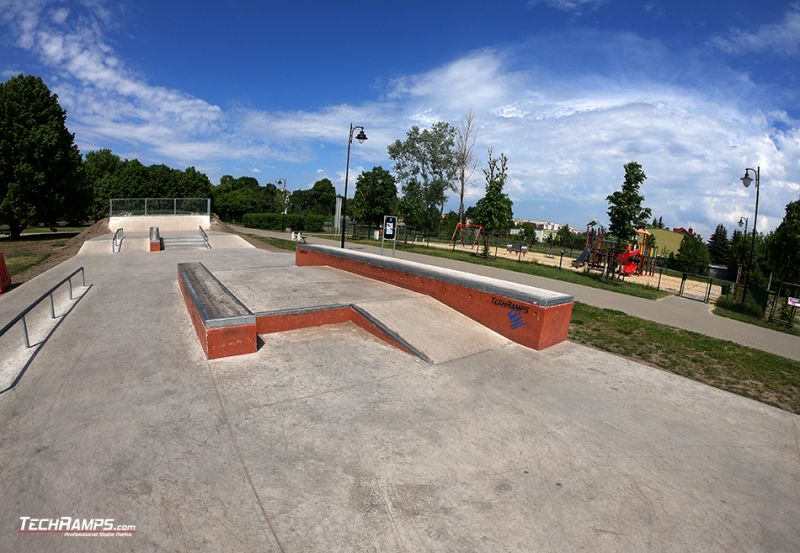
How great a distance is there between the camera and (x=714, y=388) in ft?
20.4

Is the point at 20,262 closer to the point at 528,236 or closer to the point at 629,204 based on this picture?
the point at 629,204

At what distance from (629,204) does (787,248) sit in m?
7.51

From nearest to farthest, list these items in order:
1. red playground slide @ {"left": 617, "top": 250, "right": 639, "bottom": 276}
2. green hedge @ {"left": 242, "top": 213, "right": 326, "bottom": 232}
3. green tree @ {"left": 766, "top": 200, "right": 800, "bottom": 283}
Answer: green tree @ {"left": 766, "top": 200, "right": 800, "bottom": 283} < red playground slide @ {"left": 617, "top": 250, "right": 639, "bottom": 276} < green hedge @ {"left": 242, "top": 213, "right": 326, "bottom": 232}

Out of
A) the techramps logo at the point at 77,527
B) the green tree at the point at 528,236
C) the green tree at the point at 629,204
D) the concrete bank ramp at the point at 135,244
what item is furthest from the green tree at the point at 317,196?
the techramps logo at the point at 77,527

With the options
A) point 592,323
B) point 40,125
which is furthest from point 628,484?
point 40,125

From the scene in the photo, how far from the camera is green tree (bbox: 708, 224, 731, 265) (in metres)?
60.1

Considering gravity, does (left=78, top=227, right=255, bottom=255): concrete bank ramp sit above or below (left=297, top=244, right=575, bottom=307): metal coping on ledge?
below

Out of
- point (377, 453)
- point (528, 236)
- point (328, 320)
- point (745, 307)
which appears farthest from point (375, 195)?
point (528, 236)

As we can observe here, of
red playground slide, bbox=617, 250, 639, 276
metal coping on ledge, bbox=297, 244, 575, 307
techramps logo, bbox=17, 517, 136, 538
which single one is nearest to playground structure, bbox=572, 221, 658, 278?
red playground slide, bbox=617, 250, 639, 276

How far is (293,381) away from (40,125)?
34826 mm

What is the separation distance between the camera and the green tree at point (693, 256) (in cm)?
4294

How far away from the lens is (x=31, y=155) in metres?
27.2

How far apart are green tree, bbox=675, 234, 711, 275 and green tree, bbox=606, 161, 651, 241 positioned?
3249 cm

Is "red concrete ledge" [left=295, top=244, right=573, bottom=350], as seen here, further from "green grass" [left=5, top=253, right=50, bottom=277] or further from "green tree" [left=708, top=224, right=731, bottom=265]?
"green tree" [left=708, top=224, right=731, bottom=265]
